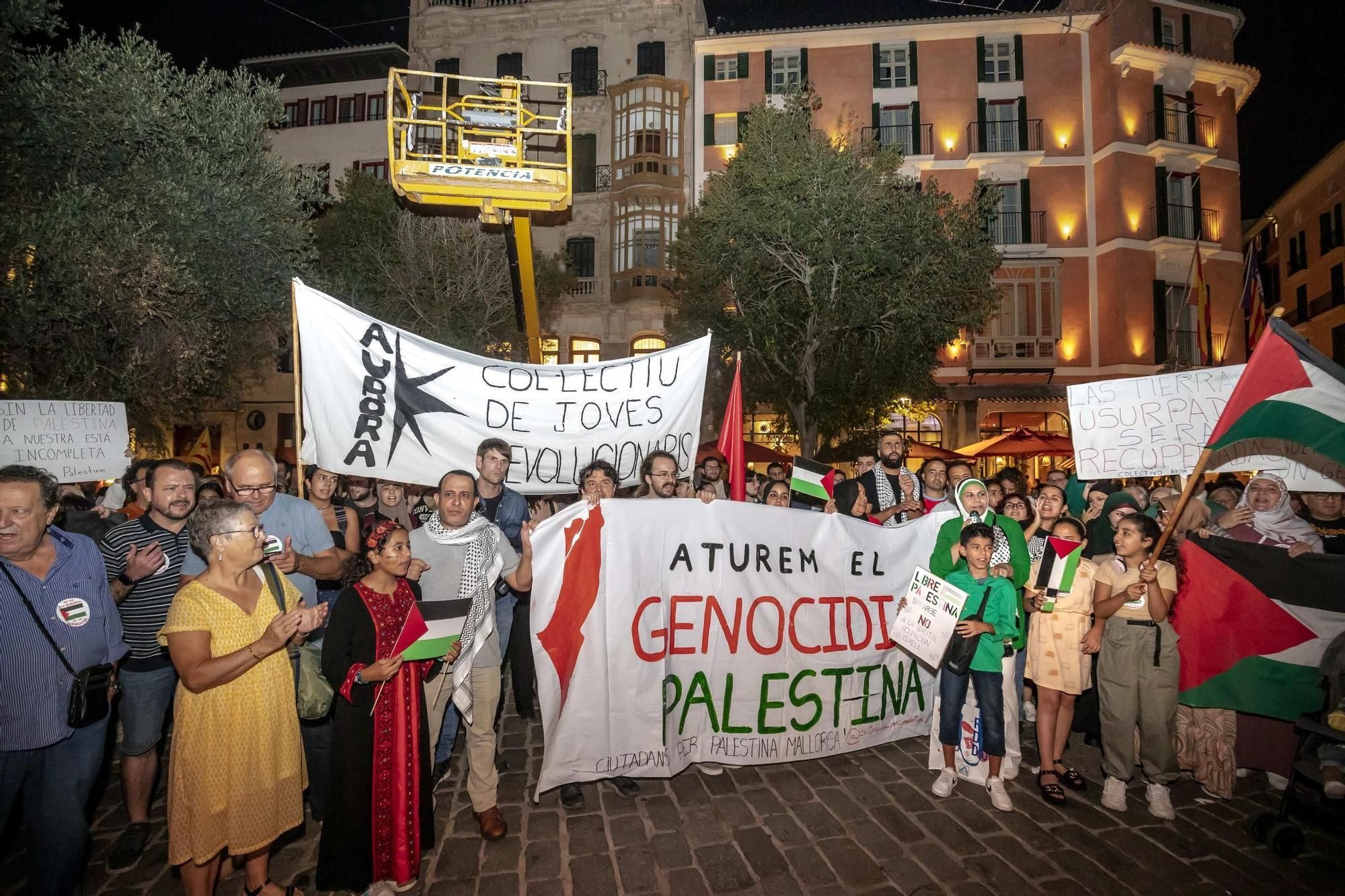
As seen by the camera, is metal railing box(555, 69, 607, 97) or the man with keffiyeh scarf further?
metal railing box(555, 69, 607, 97)

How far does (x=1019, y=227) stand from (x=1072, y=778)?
2464cm

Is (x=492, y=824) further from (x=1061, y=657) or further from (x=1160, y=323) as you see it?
(x=1160, y=323)

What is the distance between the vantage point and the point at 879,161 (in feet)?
50.6

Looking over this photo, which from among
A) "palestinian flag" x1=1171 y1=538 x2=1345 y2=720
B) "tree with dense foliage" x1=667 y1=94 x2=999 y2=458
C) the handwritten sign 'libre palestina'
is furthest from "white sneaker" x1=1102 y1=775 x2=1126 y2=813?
"tree with dense foliage" x1=667 y1=94 x2=999 y2=458

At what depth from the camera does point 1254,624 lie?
176 inches

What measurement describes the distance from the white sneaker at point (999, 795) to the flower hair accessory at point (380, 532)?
3.96 meters

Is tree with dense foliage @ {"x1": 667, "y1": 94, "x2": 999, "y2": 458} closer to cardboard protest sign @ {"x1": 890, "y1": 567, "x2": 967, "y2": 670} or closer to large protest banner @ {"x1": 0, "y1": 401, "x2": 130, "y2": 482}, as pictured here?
cardboard protest sign @ {"x1": 890, "y1": 567, "x2": 967, "y2": 670}

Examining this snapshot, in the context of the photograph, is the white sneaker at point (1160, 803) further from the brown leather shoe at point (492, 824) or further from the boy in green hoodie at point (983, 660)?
the brown leather shoe at point (492, 824)

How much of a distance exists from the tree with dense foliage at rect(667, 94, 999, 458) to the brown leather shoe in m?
11.7

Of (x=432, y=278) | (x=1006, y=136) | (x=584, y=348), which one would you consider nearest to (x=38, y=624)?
(x=432, y=278)

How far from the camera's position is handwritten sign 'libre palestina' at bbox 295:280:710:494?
15.9 ft

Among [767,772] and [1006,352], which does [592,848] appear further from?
[1006,352]

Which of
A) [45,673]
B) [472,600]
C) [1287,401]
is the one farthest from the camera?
[1287,401]

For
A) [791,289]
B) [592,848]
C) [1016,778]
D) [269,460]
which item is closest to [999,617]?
[1016,778]
